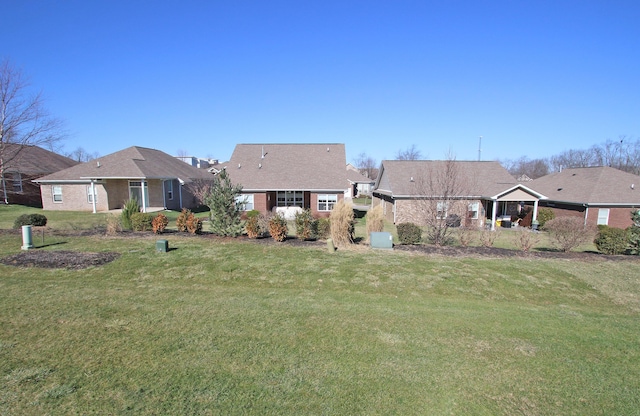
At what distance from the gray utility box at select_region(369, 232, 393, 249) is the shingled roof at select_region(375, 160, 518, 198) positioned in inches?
472

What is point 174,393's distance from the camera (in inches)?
151

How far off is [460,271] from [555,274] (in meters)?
2.94

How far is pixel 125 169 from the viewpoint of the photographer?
2583 cm

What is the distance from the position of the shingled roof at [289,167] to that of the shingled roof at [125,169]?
6.09 metres

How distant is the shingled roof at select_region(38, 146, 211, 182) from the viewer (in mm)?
25344

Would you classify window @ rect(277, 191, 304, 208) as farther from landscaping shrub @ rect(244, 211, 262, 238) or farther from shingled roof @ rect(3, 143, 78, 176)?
shingled roof @ rect(3, 143, 78, 176)

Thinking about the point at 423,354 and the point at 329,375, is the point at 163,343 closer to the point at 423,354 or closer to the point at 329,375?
the point at 329,375

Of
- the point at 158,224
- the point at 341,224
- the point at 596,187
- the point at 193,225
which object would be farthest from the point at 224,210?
the point at 596,187

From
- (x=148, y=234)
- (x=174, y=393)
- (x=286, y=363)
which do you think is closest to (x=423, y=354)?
(x=286, y=363)

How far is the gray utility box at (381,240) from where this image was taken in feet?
41.7

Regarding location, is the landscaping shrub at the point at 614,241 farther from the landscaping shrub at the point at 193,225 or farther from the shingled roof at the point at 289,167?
the landscaping shrub at the point at 193,225

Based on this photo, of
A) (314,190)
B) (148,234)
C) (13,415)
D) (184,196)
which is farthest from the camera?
(184,196)

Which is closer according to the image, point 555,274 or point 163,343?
point 163,343

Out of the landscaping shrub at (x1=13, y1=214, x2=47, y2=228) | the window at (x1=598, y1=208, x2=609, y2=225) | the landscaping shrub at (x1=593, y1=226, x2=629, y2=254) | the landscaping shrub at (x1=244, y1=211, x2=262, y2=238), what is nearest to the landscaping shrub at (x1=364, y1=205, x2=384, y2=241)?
the landscaping shrub at (x1=244, y1=211, x2=262, y2=238)
